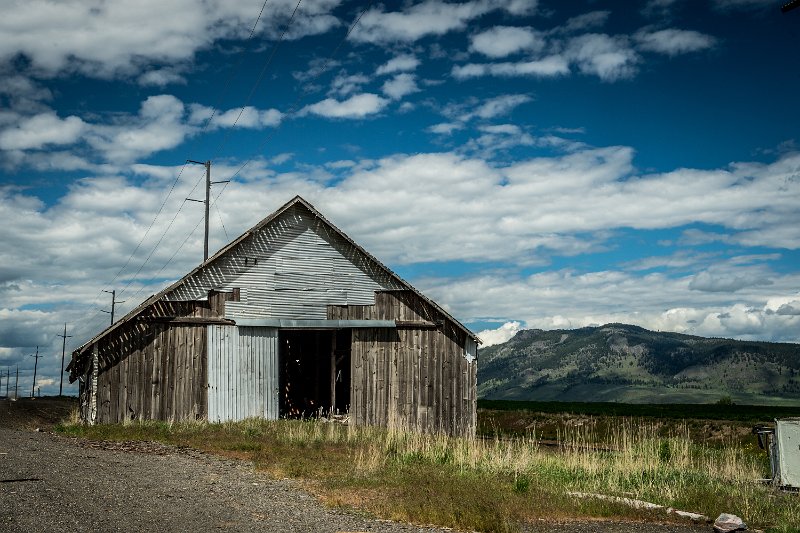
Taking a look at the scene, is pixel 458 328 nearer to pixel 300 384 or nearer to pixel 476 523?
pixel 300 384

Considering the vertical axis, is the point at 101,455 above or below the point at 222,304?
below

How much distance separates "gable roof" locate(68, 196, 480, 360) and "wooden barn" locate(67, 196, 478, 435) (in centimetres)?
4

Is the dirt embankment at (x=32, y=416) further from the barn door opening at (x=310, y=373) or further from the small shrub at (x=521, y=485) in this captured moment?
the small shrub at (x=521, y=485)

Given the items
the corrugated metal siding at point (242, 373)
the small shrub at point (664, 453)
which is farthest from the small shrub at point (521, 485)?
the corrugated metal siding at point (242, 373)

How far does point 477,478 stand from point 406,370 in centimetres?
1149

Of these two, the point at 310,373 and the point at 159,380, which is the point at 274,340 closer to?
the point at 159,380

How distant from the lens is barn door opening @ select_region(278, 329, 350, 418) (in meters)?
27.7

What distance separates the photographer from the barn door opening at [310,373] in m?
27.7

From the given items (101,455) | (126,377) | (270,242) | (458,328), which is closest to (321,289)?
(270,242)

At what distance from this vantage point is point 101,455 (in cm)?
1562

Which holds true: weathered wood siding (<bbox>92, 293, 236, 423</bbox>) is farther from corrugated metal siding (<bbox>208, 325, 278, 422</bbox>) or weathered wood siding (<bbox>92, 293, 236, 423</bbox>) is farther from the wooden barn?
corrugated metal siding (<bbox>208, 325, 278, 422</bbox>)

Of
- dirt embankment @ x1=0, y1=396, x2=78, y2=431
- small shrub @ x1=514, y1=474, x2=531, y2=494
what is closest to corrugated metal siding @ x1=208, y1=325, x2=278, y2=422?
dirt embankment @ x1=0, y1=396, x2=78, y2=431

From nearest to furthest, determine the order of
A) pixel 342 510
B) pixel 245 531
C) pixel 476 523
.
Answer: pixel 245 531
pixel 476 523
pixel 342 510

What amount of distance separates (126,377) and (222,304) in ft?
11.6
